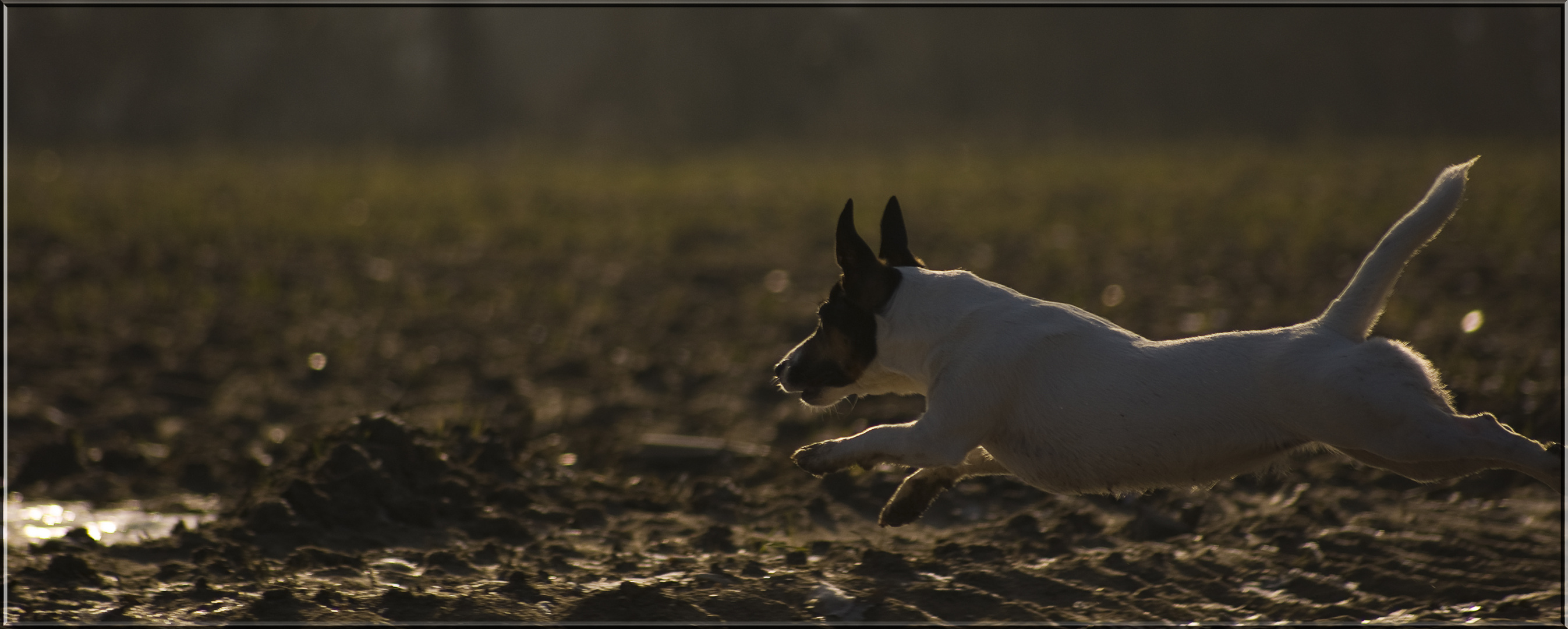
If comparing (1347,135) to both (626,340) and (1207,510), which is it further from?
(1207,510)

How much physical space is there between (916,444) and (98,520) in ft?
11.9

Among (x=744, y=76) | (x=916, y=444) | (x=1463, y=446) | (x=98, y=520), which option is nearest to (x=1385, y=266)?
(x=1463, y=446)

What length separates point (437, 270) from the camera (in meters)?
10.8

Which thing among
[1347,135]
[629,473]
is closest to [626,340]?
[629,473]

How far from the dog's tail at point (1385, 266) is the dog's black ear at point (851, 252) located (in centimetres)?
133

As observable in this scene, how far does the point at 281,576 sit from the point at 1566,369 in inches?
236

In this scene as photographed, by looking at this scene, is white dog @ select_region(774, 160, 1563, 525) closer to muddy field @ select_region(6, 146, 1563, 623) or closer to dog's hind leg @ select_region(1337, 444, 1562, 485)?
dog's hind leg @ select_region(1337, 444, 1562, 485)

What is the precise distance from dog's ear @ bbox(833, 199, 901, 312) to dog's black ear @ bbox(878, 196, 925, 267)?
0.16 m

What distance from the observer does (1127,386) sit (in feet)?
12.4

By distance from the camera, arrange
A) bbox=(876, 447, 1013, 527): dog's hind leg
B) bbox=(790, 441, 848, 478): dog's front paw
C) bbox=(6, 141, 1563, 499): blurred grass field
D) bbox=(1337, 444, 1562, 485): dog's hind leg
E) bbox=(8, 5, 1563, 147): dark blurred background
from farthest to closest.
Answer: bbox=(8, 5, 1563, 147): dark blurred background → bbox=(6, 141, 1563, 499): blurred grass field → bbox=(876, 447, 1013, 527): dog's hind leg → bbox=(790, 441, 848, 478): dog's front paw → bbox=(1337, 444, 1562, 485): dog's hind leg

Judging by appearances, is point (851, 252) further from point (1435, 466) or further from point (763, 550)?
point (1435, 466)

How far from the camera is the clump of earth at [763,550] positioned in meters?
4.21

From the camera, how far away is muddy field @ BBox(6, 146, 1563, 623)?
4.41m

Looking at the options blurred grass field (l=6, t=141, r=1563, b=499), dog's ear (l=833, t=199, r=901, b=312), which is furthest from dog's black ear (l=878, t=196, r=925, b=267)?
blurred grass field (l=6, t=141, r=1563, b=499)
